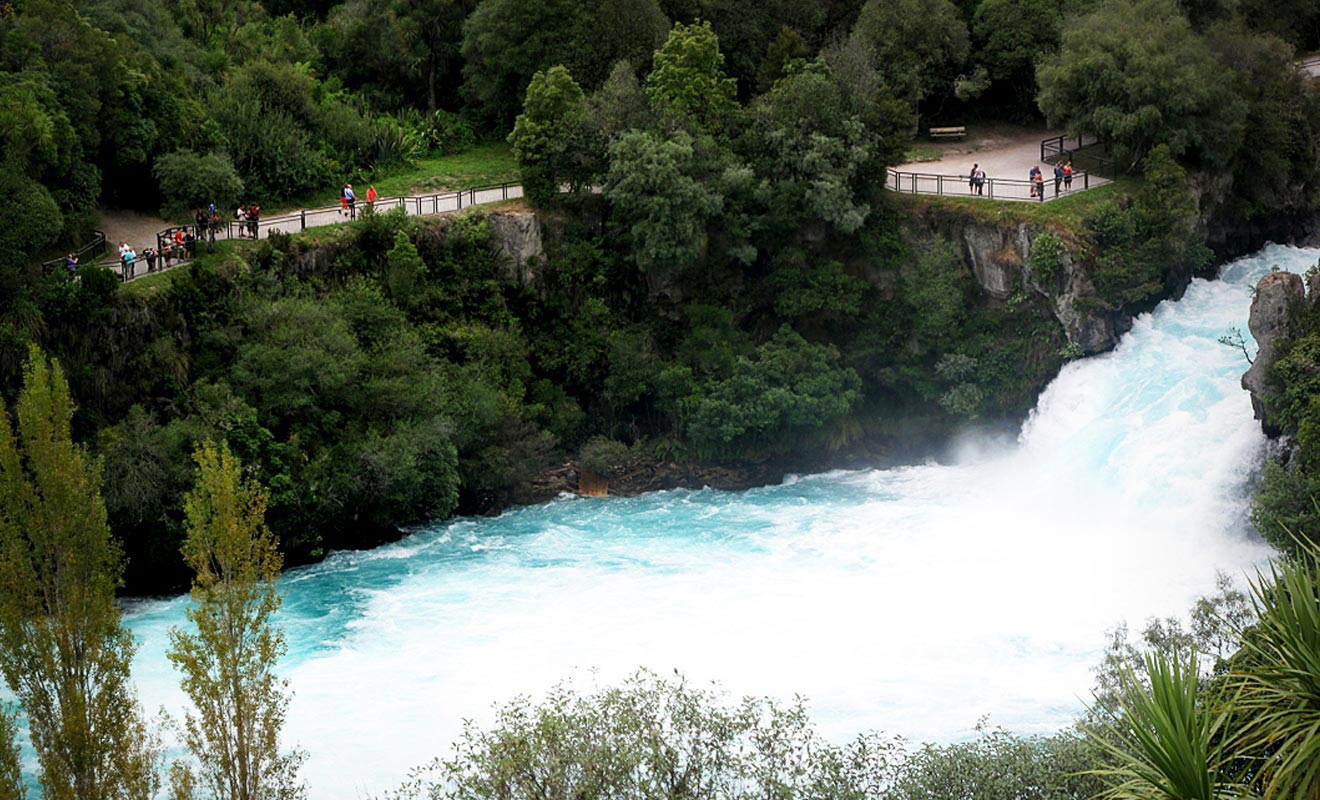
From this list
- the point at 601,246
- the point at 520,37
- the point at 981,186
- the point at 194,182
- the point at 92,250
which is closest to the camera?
Result: the point at 92,250

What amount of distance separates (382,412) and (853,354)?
58.0 feet

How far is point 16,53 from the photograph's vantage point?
48.4 m

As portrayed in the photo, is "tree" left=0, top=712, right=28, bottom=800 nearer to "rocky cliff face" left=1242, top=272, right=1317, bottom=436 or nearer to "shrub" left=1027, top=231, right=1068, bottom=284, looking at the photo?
"rocky cliff face" left=1242, top=272, right=1317, bottom=436

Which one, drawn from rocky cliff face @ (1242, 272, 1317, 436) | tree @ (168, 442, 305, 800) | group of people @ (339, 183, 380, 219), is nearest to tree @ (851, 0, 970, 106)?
group of people @ (339, 183, 380, 219)

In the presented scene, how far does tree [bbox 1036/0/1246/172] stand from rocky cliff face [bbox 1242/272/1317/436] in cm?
1221

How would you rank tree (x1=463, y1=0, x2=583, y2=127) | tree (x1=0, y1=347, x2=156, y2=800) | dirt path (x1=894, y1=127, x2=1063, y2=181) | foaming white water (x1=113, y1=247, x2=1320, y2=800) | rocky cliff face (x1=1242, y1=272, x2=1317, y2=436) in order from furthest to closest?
1. tree (x1=463, y1=0, x2=583, y2=127)
2. dirt path (x1=894, y1=127, x2=1063, y2=181)
3. rocky cliff face (x1=1242, y1=272, x2=1317, y2=436)
4. foaming white water (x1=113, y1=247, x2=1320, y2=800)
5. tree (x1=0, y1=347, x2=156, y2=800)

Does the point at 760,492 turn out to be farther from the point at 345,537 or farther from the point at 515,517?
the point at 345,537

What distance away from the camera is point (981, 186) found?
56.3 m

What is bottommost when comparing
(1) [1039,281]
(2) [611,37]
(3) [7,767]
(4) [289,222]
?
(3) [7,767]

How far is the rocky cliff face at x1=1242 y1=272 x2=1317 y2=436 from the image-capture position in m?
43.6

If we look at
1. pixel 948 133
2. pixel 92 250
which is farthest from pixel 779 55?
pixel 92 250

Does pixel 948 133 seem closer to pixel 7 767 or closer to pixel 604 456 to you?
pixel 604 456

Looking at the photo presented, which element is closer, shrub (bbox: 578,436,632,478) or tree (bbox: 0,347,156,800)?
tree (bbox: 0,347,156,800)

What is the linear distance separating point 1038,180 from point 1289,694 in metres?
39.4
